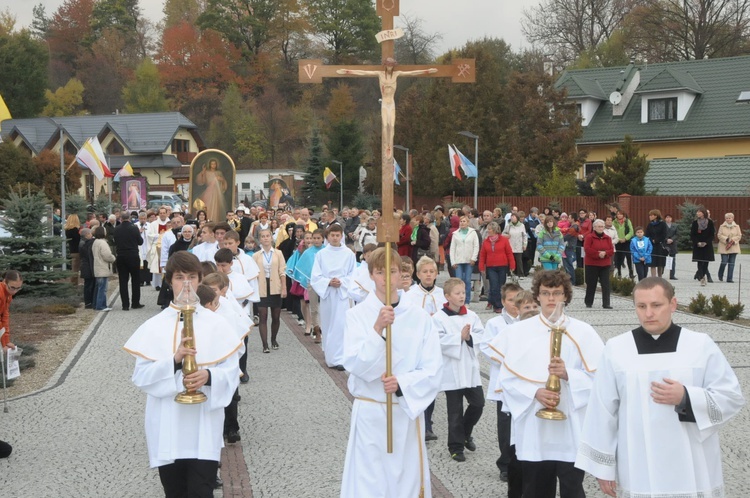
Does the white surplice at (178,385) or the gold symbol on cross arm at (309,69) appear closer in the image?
the white surplice at (178,385)

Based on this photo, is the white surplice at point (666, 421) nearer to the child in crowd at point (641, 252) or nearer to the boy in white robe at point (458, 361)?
the boy in white robe at point (458, 361)

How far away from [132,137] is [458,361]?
74191mm

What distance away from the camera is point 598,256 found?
60.5 feet

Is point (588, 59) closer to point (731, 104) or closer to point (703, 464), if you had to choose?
point (731, 104)

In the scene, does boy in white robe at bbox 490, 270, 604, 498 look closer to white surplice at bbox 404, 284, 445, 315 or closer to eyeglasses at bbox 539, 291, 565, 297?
eyeglasses at bbox 539, 291, 565, 297

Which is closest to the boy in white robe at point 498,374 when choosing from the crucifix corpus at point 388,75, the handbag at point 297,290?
the crucifix corpus at point 388,75

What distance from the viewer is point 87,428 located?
31.4ft

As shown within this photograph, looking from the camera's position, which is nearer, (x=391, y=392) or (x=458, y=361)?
(x=391, y=392)

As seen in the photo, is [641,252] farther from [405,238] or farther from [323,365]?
[323,365]

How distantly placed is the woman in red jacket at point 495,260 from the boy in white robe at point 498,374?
1008 cm

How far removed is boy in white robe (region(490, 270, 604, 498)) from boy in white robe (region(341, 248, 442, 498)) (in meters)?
0.51

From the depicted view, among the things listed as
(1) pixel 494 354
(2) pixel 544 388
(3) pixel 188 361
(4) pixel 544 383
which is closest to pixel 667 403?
(2) pixel 544 388

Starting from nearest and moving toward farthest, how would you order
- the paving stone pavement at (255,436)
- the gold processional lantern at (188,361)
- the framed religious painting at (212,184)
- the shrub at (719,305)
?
the gold processional lantern at (188,361) → the paving stone pavement at (255,436) → the shrub at (719,305) → the framed religious painting at (212,184)

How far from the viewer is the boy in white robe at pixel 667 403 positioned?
4.37 metres
